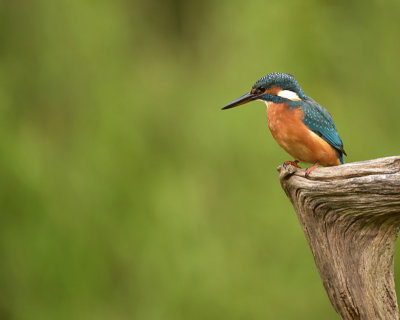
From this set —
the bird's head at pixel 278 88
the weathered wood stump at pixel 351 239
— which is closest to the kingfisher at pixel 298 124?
the bird's head at pixel 278 88

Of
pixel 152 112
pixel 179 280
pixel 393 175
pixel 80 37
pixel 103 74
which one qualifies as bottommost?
pixel 179 280

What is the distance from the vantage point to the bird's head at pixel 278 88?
6.80 feet

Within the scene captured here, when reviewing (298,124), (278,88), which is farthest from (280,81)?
(298,124)

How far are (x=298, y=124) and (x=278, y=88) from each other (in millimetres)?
180

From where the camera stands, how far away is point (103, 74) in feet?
12.1

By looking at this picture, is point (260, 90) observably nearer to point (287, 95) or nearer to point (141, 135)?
point (287, 95)

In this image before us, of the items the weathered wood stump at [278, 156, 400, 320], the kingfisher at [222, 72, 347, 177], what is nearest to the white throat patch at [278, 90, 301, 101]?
the kingfisher at [222, 72, 347, 177]

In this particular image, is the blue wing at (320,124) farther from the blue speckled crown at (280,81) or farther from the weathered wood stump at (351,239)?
the weathered wood stump at (351,239)

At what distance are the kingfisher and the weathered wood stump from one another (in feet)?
0.71

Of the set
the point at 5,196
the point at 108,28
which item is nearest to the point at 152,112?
the point at 108,28

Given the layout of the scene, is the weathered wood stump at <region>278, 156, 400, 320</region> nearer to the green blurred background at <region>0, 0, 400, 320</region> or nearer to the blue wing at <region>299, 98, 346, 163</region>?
the blue wing at <region>299, 98, 346, 163</region>

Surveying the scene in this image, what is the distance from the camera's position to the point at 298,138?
200 cm

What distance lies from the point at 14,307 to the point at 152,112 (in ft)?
5.35

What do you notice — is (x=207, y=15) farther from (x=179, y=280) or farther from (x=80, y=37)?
(x=179, y=280)
